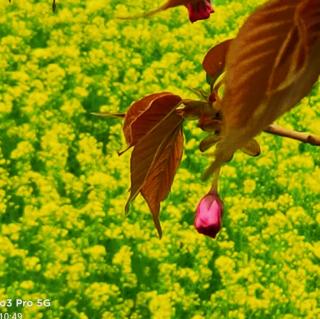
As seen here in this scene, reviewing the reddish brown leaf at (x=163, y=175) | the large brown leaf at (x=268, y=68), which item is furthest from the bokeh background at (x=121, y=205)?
the large brown leaf at (x=268, y=68)

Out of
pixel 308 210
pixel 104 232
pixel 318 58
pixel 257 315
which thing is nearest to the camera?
pixel 318 58

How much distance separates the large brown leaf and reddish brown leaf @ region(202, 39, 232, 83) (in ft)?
0.55

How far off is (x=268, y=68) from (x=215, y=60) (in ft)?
0.65

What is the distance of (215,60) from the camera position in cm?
39

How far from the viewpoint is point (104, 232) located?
12.0ft

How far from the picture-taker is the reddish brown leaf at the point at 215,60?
380 mm

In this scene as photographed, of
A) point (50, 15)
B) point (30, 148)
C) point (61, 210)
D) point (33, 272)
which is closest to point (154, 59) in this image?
point (50, 15)

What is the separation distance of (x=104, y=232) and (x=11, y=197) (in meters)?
0.45

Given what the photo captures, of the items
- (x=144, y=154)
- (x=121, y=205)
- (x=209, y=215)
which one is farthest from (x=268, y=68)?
(x=121, y=205)

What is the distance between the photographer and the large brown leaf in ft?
0.61

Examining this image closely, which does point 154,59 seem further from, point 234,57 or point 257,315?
point 234,57

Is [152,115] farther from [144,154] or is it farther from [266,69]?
[266,69]

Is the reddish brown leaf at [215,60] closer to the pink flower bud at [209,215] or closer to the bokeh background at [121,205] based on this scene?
the pink flower bud at [209,215]

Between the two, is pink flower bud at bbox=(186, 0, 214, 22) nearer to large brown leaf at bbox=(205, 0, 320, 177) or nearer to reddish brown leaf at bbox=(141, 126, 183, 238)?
reddish brown leaf at bbox=(141, 126, 183, 238)
